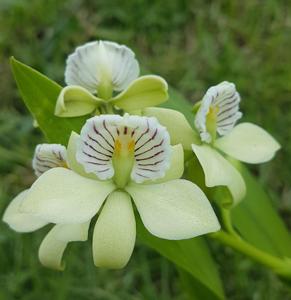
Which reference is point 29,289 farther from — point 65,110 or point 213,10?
point 213,10

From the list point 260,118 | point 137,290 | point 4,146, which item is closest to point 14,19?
point 4,146

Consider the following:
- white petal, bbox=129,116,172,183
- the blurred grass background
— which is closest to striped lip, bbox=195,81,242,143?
white petal, bbox=129,116,172,183

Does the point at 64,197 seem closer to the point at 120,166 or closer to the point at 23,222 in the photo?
the point at 120,166

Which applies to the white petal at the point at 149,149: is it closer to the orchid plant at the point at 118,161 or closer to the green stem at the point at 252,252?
the orchid plant at the point at 118,161

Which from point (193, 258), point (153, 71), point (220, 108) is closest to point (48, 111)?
point (220, 108)

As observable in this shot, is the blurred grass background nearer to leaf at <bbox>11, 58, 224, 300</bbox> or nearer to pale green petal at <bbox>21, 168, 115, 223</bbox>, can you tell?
leaf at <bbox>11, 58, 224, 300</bbox>

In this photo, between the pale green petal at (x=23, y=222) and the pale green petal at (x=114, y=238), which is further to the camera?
the pale green petal at (x=23, y=222)

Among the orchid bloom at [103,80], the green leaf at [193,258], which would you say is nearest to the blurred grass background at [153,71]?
the green leaf at [193,258]
